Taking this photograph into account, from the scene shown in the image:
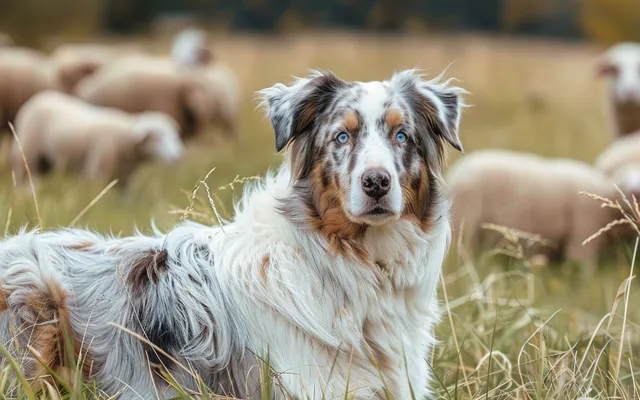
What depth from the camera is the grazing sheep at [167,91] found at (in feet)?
40.8

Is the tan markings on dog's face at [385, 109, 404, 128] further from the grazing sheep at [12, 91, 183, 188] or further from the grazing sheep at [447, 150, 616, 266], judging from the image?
the grazing sheep at [12, 91, 183, 188]

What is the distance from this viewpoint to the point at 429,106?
330cm

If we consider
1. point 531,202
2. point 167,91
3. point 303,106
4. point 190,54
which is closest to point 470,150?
point 531,202

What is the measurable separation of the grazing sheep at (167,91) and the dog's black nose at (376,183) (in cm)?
1002

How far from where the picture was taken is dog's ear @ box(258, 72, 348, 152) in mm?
3197

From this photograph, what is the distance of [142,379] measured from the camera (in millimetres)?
3115

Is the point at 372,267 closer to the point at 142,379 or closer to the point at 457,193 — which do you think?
the point at 142,379

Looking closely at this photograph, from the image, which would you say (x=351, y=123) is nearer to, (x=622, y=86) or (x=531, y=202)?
(x=531, y=202)

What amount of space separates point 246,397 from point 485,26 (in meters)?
23.8

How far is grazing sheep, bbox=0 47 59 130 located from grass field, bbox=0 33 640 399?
2488mm

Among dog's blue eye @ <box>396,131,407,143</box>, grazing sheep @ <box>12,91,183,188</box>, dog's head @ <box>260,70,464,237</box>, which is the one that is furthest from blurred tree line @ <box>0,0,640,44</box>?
dog's blue eye @ <box>396,131,407,143</box>

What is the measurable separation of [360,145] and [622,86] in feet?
26.6

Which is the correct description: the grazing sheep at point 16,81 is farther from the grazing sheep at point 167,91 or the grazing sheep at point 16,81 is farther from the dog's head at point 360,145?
the dog's head at point 360,145

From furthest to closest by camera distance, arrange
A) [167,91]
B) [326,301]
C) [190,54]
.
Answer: [190,54] → [167,91] → [326,301]
